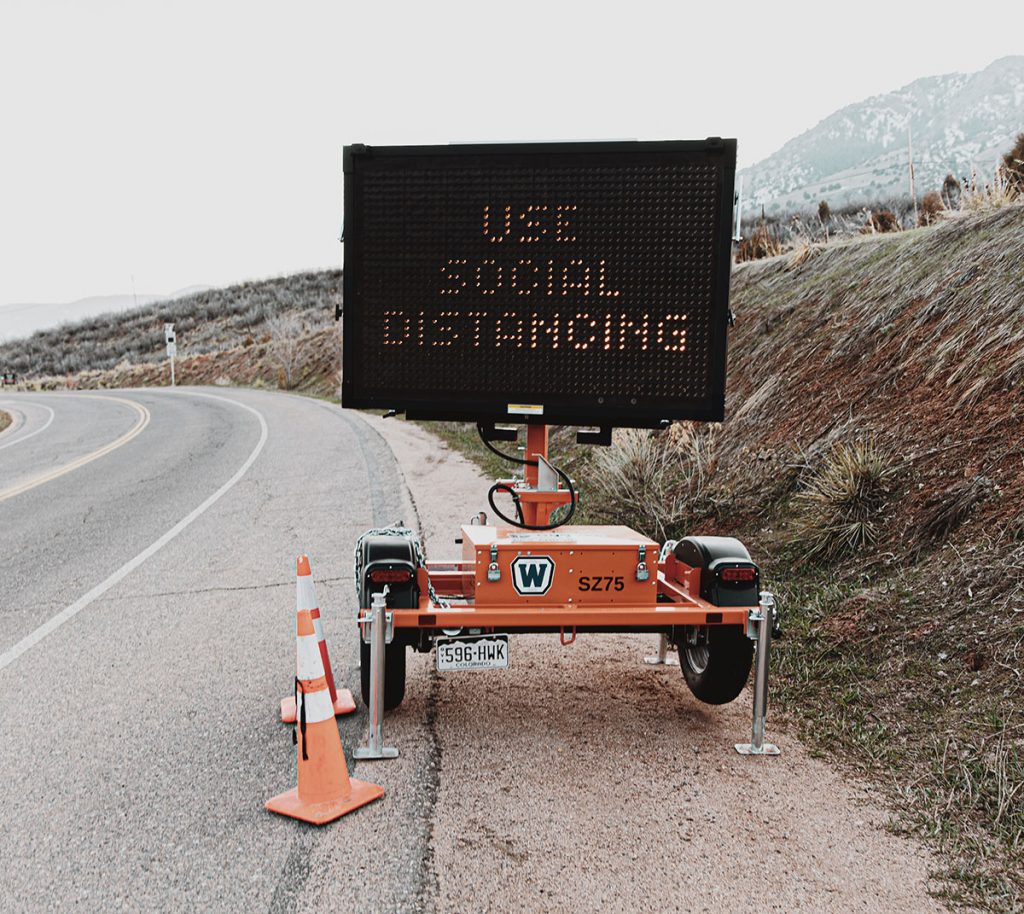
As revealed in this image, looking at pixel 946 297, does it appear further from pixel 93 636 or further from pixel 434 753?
pixel 93 636

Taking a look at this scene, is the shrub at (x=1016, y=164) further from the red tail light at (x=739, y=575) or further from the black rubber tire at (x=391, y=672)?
the black rubber tire at (x=391, y=672)

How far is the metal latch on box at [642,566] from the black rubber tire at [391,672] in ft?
3.94

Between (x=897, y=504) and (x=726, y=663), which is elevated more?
(x=897, y=504)

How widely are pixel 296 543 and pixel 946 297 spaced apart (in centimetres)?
687

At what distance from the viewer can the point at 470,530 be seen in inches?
188

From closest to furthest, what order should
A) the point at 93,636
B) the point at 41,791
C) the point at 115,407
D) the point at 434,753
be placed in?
the point at 41,791
the point at 434,753
the point at 93,636
the point at 115,407

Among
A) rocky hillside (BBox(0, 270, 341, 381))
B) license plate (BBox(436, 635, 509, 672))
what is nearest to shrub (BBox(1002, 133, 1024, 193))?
license plate (BBox(436, 635, 509, 672))

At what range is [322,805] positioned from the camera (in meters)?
3.72

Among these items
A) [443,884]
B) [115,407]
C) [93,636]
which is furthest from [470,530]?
[115,407]

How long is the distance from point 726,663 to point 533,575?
1.11 m

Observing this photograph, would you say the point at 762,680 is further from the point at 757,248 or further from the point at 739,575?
the point at 757,248

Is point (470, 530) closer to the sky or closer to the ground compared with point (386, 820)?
closer to the sky

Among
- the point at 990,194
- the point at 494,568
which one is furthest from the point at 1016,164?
the point at 494,568

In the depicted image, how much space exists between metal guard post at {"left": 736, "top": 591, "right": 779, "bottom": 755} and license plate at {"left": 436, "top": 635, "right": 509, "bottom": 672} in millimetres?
1182
